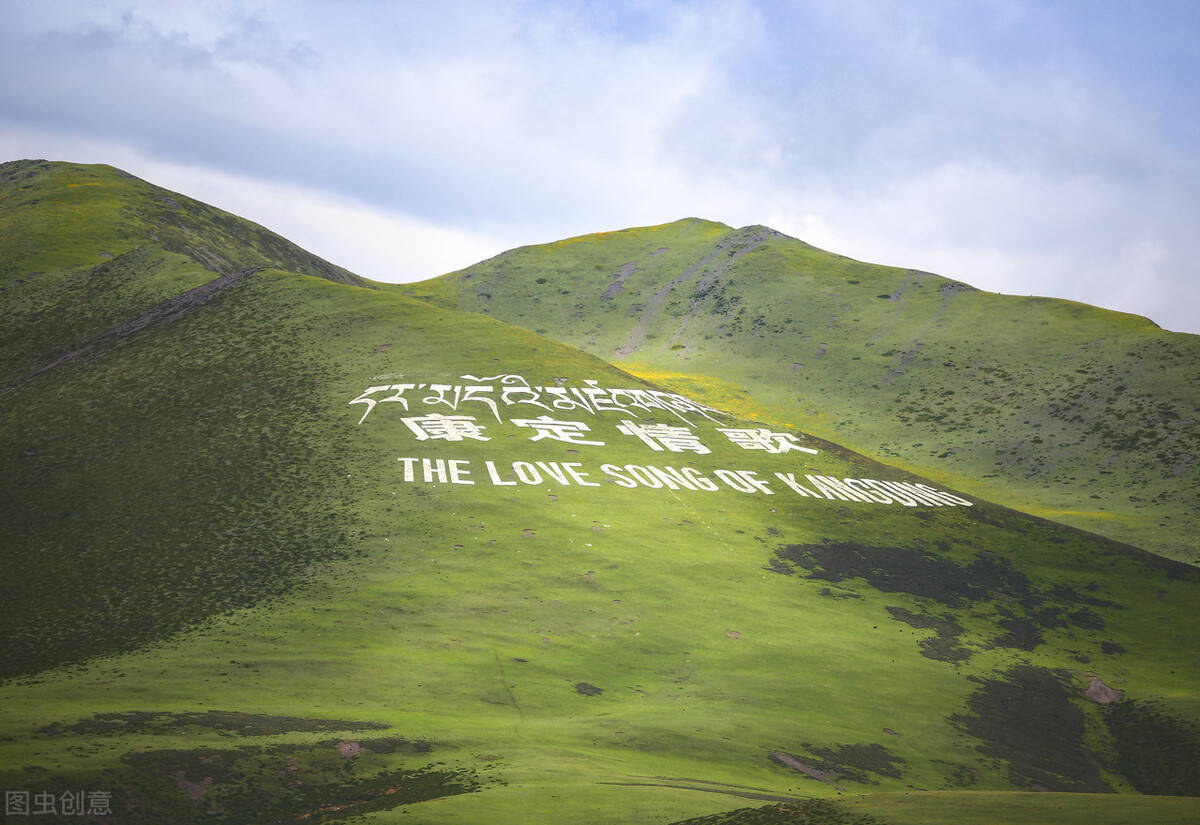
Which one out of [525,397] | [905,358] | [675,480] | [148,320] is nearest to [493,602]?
[675,480]

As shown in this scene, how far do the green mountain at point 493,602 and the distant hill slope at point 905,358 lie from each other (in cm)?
3092

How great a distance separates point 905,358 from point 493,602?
346 ft

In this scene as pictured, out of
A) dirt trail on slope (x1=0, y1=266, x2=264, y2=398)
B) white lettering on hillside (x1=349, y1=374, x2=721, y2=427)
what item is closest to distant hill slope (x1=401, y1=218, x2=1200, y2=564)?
white lettering on hillside (x1=349, y1=374, x2=721, y2=427)

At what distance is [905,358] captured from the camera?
139m

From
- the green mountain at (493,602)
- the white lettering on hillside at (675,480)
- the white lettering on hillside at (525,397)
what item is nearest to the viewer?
the green mountain at (493,602)

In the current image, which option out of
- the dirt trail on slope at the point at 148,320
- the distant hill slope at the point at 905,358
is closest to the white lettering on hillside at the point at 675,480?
the distant hill slope at the point at 905,358

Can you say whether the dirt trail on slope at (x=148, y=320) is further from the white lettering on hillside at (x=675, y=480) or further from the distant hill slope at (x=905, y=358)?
the distant hill slope at (x=905, y=358)

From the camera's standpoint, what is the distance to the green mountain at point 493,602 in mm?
27969

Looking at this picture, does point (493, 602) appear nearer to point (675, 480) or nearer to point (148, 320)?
point (675, 480)

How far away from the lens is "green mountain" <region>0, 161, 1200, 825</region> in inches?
1101

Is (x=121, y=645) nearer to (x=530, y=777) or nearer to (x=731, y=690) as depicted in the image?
(x=530, y=777)

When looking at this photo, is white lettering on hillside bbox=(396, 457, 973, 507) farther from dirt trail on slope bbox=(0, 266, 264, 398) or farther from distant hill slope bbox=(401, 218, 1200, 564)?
dirt trail on slope bbox=(0, 266, 264, 398)

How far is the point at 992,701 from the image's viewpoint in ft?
149

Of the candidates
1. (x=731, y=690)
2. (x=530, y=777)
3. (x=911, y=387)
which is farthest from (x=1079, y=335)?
(x=530, y=777)
